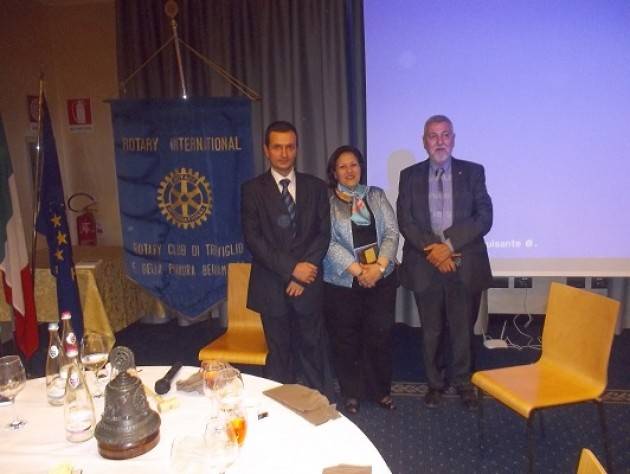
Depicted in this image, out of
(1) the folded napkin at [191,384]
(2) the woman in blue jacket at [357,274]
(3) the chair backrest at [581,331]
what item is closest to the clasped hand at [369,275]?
(2) the woman in blue jacket at [357,274]

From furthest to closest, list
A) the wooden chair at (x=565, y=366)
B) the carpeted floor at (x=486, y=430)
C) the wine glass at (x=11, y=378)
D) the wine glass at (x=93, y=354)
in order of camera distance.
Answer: the carpeted floor at (x=486, y=430)
the wooden chair at (x=565, y=366)
the wine glass at (x=93, y=354)
the wine glass at (x=11, y=378)

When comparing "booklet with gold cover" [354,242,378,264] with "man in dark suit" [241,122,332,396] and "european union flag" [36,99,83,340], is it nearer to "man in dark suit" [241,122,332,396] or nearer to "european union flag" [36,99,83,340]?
"man in dark suit" [241,122,332,396]

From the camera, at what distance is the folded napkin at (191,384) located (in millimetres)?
1717

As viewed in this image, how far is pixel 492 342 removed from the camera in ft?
13.1

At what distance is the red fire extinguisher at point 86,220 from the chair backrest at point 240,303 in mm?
2306

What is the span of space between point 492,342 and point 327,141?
192 cm

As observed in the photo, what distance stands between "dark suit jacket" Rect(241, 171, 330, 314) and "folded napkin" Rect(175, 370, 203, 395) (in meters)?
1.06

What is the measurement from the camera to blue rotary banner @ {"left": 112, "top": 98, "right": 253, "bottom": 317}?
12.0 ft

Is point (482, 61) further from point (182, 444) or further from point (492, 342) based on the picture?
point (182, 444)

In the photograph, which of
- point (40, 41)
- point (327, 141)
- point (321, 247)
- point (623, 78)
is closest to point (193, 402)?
point (321, 247)

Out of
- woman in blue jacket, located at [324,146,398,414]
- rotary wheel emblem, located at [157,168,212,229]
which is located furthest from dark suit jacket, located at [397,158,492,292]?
rotary wheel emblem, located at [157,168,212,229]

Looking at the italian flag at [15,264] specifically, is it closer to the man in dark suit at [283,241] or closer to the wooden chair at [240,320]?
the wooden chair at [240,320]

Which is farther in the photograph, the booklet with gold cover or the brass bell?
the booklet with gold cover

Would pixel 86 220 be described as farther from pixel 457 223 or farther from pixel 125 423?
pixel 125 423
